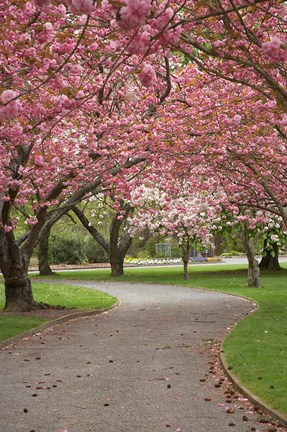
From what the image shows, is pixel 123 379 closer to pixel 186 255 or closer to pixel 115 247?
pixel 186 255

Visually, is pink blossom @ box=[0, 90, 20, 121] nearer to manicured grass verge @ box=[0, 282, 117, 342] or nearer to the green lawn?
the green lawn

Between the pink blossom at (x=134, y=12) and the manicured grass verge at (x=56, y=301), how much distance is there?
36.4ft

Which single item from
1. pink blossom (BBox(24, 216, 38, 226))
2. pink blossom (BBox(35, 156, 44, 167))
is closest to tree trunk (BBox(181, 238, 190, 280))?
pink blossom (BBox(24, 216, 38, 226))

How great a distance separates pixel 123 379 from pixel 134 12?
23.6 feet

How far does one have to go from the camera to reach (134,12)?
4.07 m

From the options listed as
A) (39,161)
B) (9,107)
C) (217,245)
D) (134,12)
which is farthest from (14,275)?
(217,245)

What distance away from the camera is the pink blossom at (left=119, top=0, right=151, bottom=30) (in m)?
4.03

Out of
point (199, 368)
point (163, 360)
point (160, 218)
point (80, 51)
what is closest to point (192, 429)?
point (199, 368)

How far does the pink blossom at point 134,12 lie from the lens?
13.2 feet

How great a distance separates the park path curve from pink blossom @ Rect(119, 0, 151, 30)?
15.6ft

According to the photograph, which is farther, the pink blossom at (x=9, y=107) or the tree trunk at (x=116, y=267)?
the tree trunk at (x=116, y=267)

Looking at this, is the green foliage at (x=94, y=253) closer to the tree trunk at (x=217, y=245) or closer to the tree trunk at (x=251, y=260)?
the tree trunk at (x=217, y=245)

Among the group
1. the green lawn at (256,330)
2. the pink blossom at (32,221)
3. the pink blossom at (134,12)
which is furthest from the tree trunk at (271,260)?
the pink blossom at (134,12)

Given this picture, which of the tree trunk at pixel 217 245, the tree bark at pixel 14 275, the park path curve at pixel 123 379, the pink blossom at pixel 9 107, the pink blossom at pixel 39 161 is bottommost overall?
the park path curve at pixel 123 379
